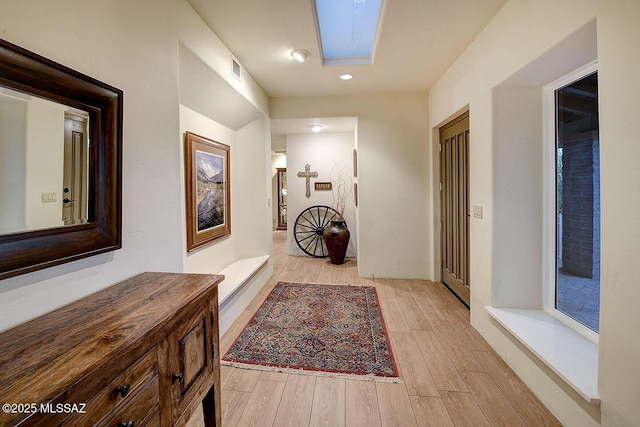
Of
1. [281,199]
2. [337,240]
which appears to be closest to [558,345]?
[337,240]

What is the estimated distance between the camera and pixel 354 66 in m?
3.02

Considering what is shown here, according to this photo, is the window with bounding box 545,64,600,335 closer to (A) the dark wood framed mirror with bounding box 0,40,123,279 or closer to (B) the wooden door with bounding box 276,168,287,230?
(A) the dark wood framed mirror with bounding box 0,40,123,279

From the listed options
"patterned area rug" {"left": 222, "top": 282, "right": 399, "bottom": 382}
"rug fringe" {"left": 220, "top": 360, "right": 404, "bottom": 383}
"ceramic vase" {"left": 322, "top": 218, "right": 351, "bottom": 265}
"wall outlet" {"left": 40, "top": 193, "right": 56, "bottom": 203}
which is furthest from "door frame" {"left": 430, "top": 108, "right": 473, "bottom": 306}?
"wall outlet" {"left": 40, "top": 193, "right": 56, "bottom": 203}

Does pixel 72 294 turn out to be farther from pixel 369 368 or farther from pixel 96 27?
pixel 369 368

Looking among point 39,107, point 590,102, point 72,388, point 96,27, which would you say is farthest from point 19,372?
point 590,102

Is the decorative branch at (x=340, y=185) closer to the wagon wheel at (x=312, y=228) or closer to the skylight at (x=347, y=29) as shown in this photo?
the wagon wheel at (x=312, y=228)

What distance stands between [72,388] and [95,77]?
48.2 inches

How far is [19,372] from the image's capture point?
2.16 ft

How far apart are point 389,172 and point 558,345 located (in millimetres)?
2661

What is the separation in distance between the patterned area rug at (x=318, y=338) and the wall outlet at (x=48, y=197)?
5.20 ft

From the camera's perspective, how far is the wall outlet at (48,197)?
1.01 metres

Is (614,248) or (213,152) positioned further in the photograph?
(213,152)

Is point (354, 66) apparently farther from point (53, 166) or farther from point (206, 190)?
point (53, 166)

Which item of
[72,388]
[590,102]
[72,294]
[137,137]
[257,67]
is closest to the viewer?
[72,388]
